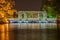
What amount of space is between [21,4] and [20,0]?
0.57 meters

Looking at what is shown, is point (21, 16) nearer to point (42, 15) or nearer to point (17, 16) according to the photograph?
point (17, 16)

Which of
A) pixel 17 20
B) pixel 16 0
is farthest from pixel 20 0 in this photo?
pixel 17 20

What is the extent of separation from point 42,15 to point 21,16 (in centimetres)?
179

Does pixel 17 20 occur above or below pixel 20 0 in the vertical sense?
below

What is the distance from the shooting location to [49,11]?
22.7m

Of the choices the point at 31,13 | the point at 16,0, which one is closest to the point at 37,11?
the point at 31,13

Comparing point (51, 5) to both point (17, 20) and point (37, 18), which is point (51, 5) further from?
point (17, 20)

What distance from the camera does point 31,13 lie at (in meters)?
22.3

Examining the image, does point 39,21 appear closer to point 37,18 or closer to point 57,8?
point 37,18

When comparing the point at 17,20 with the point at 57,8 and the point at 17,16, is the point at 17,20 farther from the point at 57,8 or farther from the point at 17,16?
the point at 57,8

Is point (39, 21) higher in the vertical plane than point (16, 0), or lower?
lower

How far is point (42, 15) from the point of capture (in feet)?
74.4

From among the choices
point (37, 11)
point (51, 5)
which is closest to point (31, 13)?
point (37, 11)

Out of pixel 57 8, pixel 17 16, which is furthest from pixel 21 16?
pixel 57 8
